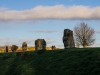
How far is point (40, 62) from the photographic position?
88.6 ft

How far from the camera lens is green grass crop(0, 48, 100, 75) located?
20.6m

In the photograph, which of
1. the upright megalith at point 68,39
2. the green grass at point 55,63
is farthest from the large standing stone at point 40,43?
the green grass at point 55,63

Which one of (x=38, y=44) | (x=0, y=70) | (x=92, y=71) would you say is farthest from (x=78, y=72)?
(x=38, y=44)

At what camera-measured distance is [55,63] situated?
24328mm

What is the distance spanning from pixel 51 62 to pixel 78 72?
17.6 feet

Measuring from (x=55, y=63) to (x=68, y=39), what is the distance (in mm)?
12468

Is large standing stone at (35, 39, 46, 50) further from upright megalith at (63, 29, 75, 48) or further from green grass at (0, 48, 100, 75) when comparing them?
green grass at (0, 48, 100, 75)

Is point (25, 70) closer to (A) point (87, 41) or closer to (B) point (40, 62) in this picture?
(B) point (40, 62)

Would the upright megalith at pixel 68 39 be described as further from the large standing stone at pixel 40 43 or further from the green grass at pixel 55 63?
the green grass at pixel 55 63

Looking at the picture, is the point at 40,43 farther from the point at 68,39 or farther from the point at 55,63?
the point at 55,63

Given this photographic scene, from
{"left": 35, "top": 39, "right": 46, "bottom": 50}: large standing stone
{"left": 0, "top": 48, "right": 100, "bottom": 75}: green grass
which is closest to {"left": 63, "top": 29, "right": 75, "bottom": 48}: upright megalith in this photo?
{"left": 35, "top": 39, "right": 46, "bottom": 50}: large standing stone

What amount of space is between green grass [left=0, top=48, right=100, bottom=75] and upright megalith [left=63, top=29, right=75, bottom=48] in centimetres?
603

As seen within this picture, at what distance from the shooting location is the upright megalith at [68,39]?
36.3 metres

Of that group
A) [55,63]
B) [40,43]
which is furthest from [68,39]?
[55,63]
